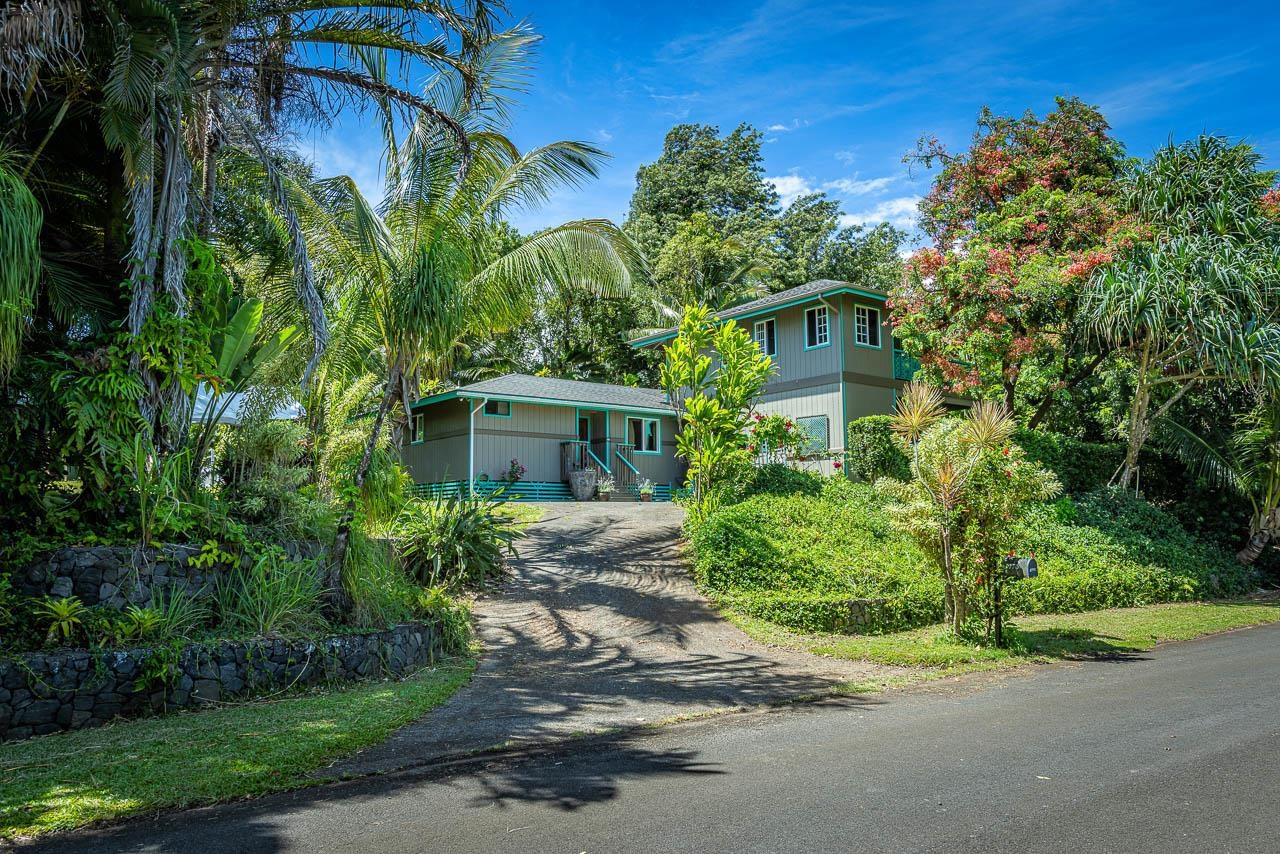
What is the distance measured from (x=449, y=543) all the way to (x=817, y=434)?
13.4 metres

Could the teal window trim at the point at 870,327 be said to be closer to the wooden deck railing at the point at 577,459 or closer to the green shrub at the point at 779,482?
the green shrub at the point at 779,482

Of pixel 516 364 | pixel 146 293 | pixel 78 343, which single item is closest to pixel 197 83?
pixel 146 293

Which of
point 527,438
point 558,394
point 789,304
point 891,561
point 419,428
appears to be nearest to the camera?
point 891,561

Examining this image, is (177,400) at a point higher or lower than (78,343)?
lower

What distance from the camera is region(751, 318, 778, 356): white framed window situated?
2517 centimetres

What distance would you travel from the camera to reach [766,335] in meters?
25.5

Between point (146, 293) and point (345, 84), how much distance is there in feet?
13.5

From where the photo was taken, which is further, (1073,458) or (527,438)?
(527,438)

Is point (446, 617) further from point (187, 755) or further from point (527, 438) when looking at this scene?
point (527, 438)

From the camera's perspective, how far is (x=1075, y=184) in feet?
68.4

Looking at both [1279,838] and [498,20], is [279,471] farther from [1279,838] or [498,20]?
[1279,838]

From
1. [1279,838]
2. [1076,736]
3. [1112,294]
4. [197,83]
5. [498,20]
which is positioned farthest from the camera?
[1112,294]

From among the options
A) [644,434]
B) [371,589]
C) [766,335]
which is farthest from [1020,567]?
[644,434]

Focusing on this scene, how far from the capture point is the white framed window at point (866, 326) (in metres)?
23.6
